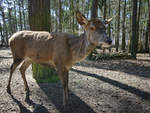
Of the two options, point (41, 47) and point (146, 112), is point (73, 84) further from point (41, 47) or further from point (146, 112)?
point (146, 112)

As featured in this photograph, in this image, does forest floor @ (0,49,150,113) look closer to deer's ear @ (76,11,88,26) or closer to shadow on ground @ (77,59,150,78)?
shadow on ground @ (77,59,150,78)

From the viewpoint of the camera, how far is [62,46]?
4.05 meters

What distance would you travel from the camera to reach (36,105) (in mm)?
4051

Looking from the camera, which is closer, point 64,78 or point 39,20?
point 64,78

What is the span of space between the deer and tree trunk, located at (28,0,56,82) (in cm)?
111

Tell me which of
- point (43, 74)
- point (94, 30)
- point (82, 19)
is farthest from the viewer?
point (43, 74)

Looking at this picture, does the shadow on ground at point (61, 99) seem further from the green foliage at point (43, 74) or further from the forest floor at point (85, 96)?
the green foliage at point (43, 74)

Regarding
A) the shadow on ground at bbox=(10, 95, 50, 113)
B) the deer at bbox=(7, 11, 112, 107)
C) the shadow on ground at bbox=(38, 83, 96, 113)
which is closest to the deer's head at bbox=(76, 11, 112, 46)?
the deer at bbox=(7, 11, 112, 107)

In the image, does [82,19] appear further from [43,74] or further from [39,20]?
[43,74]

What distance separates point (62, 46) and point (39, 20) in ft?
6.72

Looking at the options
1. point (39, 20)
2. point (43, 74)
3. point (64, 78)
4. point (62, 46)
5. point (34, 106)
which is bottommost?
point (34, 106)

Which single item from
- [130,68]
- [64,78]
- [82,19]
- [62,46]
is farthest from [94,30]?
[130,68]

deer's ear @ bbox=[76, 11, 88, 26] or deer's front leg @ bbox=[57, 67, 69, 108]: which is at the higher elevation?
deer's ear @ bbox=[76, 11, 88, 26]

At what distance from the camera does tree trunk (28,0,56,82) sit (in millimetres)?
5637
